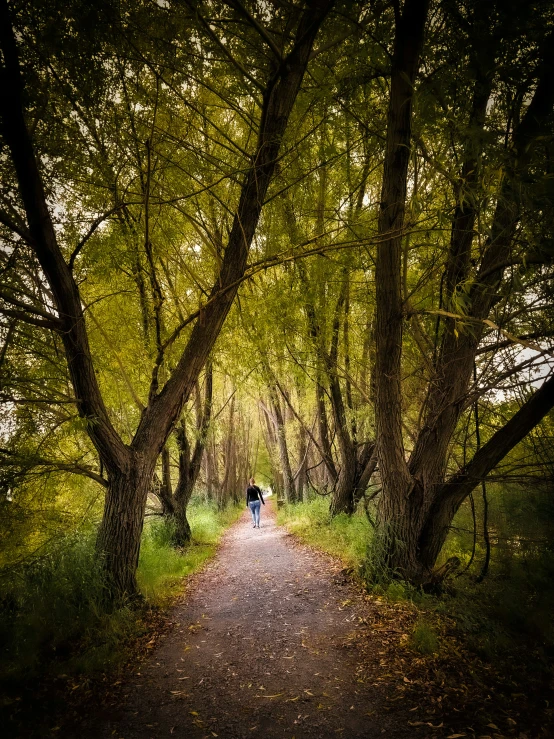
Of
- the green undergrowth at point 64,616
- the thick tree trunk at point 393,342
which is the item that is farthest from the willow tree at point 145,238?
the thick tree trunk at point 393,342

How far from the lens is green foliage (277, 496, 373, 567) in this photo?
636 centimetres

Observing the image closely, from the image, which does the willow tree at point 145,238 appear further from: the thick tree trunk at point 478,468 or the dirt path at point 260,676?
the thick tree trunk at point 478,468

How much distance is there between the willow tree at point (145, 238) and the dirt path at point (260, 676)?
1263mm

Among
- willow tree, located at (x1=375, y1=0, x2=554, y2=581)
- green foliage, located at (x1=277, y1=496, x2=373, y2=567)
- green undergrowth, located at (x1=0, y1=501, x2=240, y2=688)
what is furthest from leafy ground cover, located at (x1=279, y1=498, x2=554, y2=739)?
green undergrowth, located at (x1=0, y1=501, x2=240, y2=688)

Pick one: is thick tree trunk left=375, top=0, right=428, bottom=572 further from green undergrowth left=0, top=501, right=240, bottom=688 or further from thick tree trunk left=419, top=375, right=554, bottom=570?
green undergrowth left=0, top=501, right=240, bottom=688

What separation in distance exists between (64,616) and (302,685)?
2608mm

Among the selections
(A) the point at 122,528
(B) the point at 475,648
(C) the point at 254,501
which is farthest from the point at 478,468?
(C) the point at 254,501

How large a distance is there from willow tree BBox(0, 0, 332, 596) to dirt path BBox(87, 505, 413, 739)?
4.14 ft

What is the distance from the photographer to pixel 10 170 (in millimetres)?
3488

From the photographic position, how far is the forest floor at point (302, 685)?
250 centimetres

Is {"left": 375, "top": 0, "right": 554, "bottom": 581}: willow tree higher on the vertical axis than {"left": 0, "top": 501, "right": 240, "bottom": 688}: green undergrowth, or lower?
higher

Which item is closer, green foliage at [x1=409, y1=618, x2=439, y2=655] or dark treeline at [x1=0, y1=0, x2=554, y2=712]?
dark treeline at [x1=0, y1=0, x2=554, y2=712]

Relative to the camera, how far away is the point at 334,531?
27.1 ft

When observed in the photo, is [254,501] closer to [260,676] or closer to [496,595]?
[496,595]
